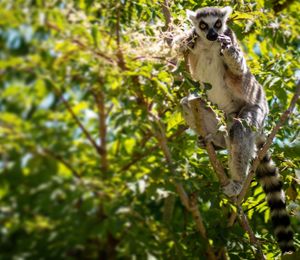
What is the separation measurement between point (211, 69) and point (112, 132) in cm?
166

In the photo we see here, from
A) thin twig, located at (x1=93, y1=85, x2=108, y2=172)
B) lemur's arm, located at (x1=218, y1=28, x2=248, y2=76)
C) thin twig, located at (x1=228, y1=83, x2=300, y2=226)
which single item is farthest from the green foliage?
thin twig, located at (x1=228, y1=83, x2=300, y2=226)

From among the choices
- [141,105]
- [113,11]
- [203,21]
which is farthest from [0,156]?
[203,21]

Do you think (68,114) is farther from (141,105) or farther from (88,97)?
(141,105)

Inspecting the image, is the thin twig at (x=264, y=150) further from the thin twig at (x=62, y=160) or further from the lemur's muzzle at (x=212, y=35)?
the thin twig at (x=62, y=160)

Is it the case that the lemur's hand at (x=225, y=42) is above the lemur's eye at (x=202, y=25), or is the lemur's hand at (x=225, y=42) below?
below

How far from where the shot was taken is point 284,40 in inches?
144

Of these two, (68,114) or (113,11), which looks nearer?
(113,11)

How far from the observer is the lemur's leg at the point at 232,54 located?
141 inches

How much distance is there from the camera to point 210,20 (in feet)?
11.7

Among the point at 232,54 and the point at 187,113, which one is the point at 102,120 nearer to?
the point at 187,113

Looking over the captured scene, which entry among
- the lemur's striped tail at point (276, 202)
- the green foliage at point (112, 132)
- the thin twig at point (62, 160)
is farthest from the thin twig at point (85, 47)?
the lemur's striped tail at point (276, 202)

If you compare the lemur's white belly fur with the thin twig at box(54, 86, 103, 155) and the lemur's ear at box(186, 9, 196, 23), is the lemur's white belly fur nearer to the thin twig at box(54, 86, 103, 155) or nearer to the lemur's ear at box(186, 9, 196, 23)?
the lemur's ear at box(186, 9, 196, 23)

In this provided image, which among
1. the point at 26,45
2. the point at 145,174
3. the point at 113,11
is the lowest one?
the point at 145,174

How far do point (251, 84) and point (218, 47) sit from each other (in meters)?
0.40
